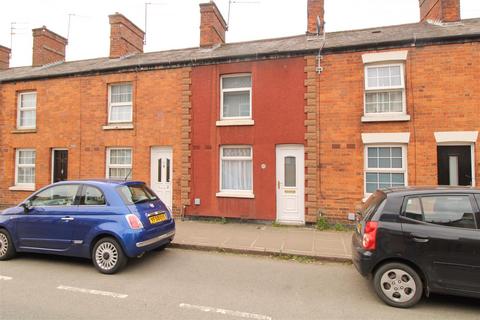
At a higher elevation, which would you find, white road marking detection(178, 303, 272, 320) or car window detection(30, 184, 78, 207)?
car window detection(30, 184, 78, 207)

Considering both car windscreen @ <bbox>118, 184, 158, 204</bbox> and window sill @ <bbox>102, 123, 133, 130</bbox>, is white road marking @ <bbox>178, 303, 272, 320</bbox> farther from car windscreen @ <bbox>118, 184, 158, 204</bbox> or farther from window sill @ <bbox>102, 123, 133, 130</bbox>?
window sill @ <bbox>102, 123, 133, 130</bbox>

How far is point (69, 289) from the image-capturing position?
4.43 m

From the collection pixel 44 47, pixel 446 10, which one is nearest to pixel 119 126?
pixel 44 47

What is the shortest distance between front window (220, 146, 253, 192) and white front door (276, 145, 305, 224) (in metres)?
0.98

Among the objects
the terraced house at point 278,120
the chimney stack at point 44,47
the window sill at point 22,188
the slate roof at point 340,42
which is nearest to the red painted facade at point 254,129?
the terraced house at point 278,120

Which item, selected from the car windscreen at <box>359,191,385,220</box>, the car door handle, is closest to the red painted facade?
the car windscreen at <box>359,191,385,220</box>

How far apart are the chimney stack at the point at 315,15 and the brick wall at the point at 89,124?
4.93 meters

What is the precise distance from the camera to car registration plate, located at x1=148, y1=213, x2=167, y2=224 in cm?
555

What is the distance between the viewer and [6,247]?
19.2ft

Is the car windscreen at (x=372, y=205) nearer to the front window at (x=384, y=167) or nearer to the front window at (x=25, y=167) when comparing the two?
the front window at (x=384, y=167)

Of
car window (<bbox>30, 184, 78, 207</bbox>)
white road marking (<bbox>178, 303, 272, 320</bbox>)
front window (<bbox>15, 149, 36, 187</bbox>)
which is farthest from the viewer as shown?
front window (<bbox>15, 149, 36, 187</bbox>)

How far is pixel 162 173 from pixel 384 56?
26.0 feet

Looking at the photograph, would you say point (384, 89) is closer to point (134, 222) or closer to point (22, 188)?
point (134, 222)

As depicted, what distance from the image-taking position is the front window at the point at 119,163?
35.1 feet
